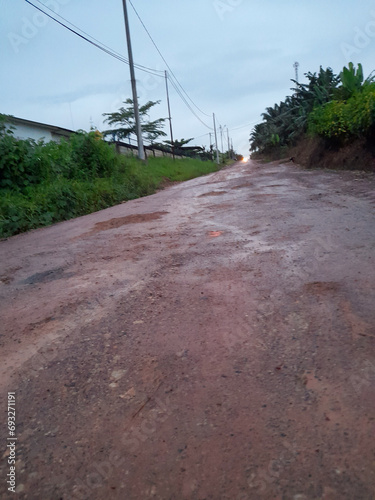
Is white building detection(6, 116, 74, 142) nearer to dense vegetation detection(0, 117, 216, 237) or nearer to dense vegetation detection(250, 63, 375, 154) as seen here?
dense vegetation detection(0, 117, 216, 237)

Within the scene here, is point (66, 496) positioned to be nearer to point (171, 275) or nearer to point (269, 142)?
point (171, 275)

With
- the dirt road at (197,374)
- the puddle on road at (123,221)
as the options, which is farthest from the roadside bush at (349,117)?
the dirt road at (197,374)

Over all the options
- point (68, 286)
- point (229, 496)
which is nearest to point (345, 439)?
point (229, 496)

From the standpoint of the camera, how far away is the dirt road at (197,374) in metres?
1.45

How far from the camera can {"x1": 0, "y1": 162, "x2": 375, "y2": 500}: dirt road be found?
4.76 ft

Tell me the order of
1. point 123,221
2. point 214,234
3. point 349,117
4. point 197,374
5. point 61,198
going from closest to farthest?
point 197,374 → point 214,234 → point 123,221 → point 61,198 → point 349,117

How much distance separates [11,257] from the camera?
203 inches

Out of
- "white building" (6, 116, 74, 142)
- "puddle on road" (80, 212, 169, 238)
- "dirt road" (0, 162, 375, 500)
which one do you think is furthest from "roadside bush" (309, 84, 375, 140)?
"white building" (6, 116, 74, 142)

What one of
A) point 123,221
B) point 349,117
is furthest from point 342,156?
point 123,221

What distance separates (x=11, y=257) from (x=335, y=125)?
492 inches

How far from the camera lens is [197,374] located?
6.64 feet

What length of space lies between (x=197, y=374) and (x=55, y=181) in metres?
8.72

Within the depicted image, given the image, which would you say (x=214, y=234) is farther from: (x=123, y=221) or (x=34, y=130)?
(x=34, y=130)

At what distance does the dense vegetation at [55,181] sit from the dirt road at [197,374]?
424 centimetres
